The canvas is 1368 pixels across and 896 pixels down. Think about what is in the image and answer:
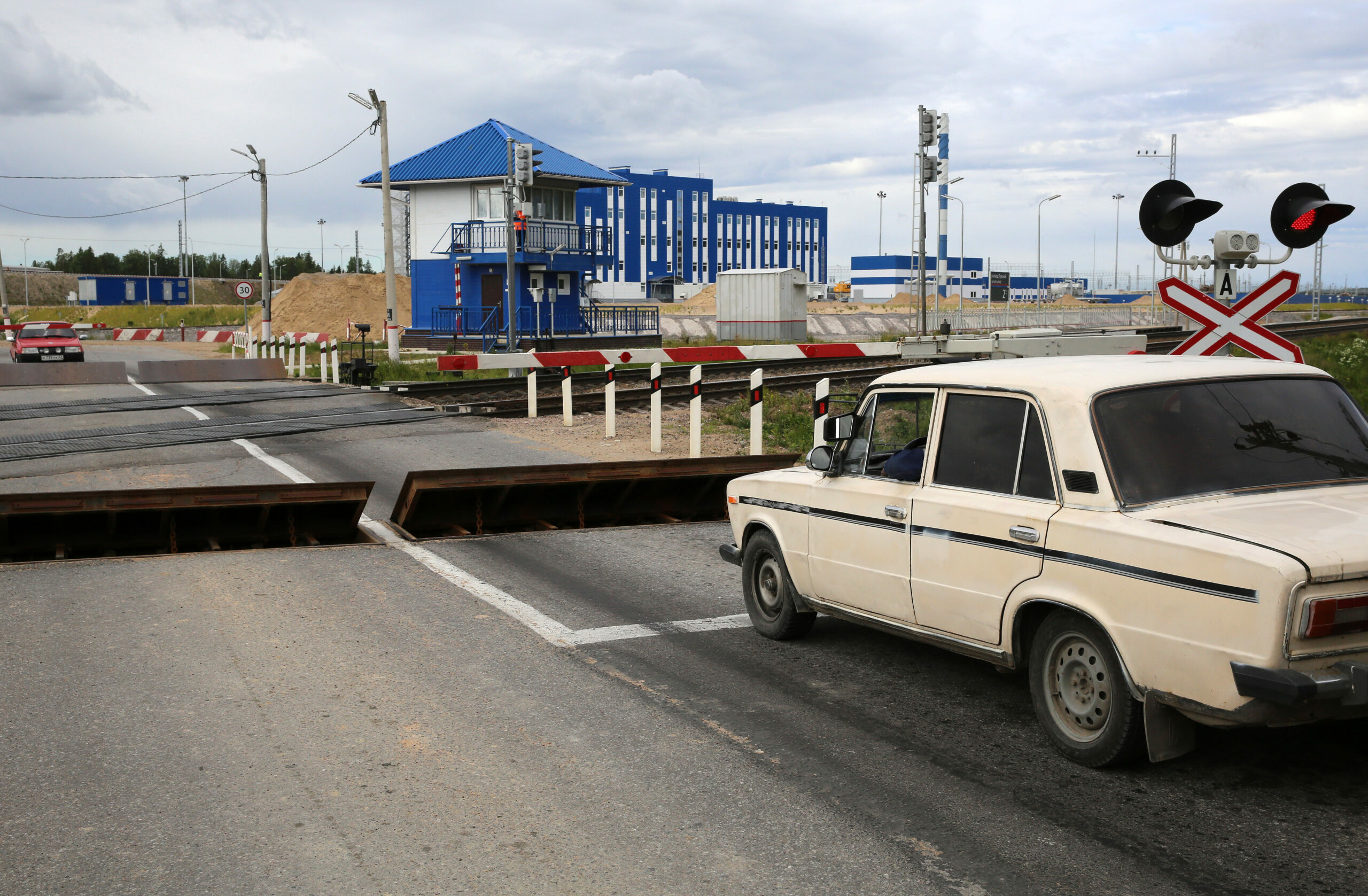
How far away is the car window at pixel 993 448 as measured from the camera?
205 inches

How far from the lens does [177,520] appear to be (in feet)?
32.6

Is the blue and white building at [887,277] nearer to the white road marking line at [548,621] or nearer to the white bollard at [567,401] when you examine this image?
the white bollard at [567,401]

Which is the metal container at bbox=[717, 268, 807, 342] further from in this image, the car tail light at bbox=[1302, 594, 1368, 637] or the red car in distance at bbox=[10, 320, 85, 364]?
the car tail light at bbox=[1302, 594, 1368, 637]

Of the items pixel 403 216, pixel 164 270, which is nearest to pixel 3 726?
pixel 403 216

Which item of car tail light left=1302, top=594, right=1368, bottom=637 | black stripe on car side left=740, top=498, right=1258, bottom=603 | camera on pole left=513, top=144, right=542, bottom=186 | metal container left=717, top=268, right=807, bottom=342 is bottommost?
car tail light left=1302, top=594, right=1368, bottom=637

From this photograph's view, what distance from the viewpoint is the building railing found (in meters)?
44.1

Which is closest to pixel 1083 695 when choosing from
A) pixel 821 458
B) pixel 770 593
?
pixel 821 458

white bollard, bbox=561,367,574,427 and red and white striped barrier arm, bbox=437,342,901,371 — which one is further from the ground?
red and white striped barrier arm, bbox=437,342,901,371

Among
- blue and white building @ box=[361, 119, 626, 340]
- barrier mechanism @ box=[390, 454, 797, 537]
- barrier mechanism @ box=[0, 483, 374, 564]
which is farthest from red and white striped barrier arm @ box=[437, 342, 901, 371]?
blue and white building @ box=[361, 119, 626, 340]

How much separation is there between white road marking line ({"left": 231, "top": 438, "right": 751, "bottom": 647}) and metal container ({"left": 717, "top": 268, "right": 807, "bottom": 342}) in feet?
127

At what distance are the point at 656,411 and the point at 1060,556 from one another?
1145 centimetres

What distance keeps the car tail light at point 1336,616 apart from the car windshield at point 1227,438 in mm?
759

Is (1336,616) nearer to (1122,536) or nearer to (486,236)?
(1122,536)

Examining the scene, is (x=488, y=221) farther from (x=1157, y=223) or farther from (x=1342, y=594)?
(x=1342, y=594)
